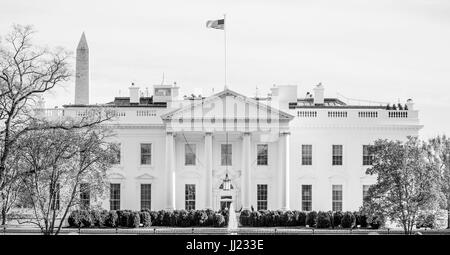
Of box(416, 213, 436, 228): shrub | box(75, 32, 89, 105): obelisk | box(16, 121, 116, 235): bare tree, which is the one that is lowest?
box(416, 213, 436, 228): shrub

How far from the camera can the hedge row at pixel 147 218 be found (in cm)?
5734

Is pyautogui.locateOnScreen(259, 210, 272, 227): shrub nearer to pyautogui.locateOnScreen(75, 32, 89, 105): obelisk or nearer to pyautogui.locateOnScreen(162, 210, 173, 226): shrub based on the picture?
pyautogui.locateOnScreen(162, 210, 173, 226): shrub

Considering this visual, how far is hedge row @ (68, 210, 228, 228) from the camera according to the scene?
57344 mm

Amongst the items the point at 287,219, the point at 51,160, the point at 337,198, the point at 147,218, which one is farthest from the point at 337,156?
the point at 51,160

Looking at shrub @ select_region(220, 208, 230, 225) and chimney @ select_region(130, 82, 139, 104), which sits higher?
chimney @ select_region(130, 82, 139, 104)

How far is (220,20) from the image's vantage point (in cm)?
6519

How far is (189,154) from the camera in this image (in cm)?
6781

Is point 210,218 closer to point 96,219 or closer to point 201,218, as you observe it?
point 201,218

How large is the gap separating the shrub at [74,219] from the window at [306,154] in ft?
63.8

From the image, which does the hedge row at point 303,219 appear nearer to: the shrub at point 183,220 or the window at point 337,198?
the shrub at point 183,220

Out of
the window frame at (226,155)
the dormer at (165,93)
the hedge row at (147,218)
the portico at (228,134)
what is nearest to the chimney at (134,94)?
the dormer at (165,93)

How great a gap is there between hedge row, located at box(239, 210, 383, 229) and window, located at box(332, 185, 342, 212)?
7.39 metres

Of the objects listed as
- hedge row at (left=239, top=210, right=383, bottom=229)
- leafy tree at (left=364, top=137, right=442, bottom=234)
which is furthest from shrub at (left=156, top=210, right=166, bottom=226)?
leafy tree at (left=364, top=137, right=442, bottom=234)

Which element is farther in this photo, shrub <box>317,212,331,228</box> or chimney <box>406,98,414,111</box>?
chimney <box>406,98,414,111</box>
